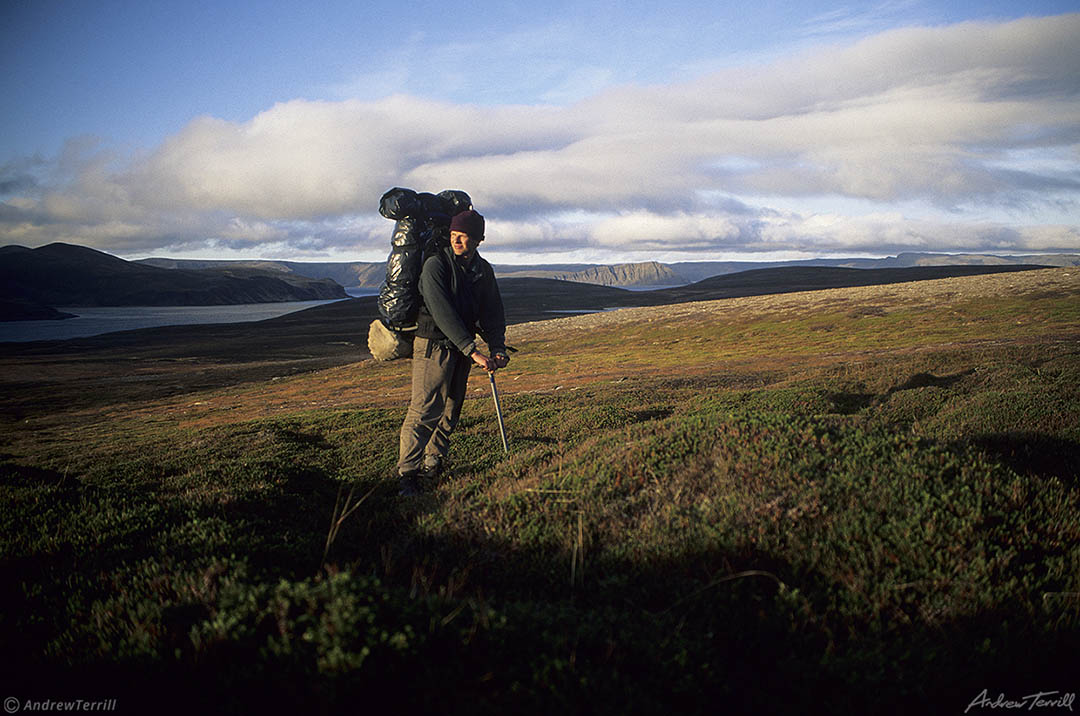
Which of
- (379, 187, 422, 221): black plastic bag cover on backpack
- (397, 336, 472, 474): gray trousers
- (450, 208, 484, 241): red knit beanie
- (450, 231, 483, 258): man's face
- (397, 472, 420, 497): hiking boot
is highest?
(379, 187, 422, 221): black plastic bag cover on backpack

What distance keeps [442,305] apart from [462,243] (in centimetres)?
88

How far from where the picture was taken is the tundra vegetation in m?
3.31

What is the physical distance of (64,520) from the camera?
6.07m

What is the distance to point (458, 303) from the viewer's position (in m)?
7.76

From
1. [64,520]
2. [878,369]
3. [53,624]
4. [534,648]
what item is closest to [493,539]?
[534,648]

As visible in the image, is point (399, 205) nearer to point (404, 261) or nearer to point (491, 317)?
point (404, 261)

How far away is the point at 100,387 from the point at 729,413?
59326 millimetres

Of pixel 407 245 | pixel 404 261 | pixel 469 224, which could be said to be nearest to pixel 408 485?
pixel 404 261

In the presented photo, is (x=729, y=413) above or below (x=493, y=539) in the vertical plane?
above

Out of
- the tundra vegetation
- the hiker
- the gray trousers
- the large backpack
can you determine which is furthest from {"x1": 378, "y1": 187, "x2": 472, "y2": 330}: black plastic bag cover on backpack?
the tundra vegetation

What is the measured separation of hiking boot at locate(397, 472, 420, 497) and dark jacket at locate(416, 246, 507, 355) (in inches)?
77.6

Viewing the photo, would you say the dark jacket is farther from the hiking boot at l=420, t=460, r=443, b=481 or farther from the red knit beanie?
the hiking boot at l=420, t=460, r=443, b=481

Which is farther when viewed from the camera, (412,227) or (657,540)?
(412,227)

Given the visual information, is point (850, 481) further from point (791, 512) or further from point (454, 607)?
point (454, 607)
